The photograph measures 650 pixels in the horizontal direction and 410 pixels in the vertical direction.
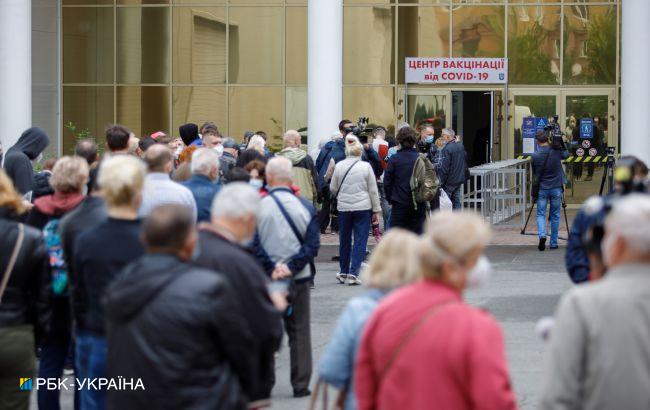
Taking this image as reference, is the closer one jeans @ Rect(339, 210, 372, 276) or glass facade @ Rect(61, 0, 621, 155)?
jeans @ Rect(339, 210, 372, 276)

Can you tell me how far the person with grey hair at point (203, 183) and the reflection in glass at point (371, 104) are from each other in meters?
19.4

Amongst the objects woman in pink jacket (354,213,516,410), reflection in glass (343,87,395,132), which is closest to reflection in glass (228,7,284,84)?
reflection in glass (343,87,395,132)

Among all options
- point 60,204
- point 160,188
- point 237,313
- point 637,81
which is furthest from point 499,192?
point 237,313

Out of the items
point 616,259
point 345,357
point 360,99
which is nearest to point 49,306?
point 345,357

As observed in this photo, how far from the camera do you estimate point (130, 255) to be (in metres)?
6.58

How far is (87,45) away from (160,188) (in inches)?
872

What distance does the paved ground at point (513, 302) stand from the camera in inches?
385

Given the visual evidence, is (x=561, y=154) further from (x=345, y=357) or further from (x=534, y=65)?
(x=345, y=357)

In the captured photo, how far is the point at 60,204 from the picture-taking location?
811 centimetres

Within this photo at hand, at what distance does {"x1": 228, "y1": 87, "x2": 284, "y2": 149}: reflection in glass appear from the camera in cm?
2931

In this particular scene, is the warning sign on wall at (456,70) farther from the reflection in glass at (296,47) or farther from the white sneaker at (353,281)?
the white sneaker at (353,281)

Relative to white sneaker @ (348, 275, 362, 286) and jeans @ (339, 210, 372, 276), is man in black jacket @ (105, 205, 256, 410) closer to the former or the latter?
jeans @ (339, 210, 372, 276)

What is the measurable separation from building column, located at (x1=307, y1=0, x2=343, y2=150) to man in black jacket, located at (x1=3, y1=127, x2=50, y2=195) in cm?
1279

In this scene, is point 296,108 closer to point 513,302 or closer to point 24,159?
point 513,302
